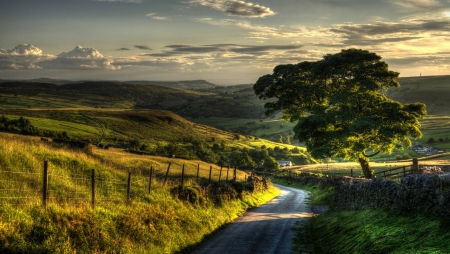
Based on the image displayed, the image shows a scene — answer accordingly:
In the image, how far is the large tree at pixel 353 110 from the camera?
37.4 metres

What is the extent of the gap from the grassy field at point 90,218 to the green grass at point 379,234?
6.10m

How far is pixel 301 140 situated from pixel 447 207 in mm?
28955

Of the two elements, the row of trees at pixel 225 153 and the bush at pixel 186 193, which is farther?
the row of trees at pixel 225 153

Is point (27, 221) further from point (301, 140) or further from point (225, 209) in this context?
point (301, 140)

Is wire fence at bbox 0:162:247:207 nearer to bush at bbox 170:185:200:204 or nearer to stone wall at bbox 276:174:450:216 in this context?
bush at bbox 170:185:200:204

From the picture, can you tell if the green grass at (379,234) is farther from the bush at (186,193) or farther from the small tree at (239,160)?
the small tree at (239,160)

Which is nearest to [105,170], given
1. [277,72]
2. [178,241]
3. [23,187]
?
[23,187]

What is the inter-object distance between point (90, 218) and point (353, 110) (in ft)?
100

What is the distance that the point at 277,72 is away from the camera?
45219 mm

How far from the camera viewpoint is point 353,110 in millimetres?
39250

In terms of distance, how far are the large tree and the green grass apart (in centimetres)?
1623

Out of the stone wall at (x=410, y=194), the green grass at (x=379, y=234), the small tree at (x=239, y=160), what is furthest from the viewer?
the small tree at (x=239, y=160)

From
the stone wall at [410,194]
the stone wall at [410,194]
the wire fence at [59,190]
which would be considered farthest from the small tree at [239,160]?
the stone wall at [410,194]

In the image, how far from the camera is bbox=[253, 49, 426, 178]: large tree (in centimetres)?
3741
